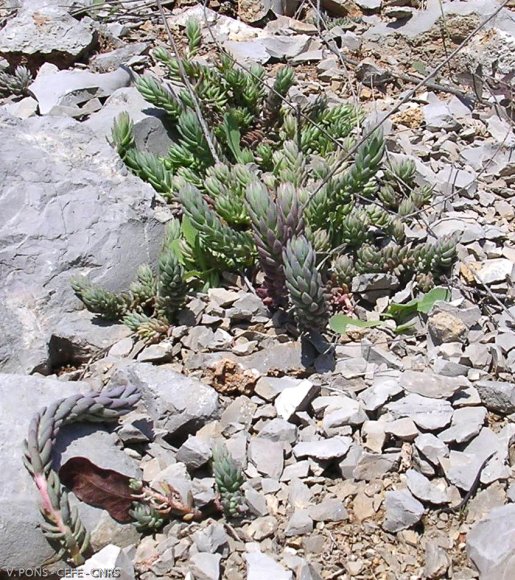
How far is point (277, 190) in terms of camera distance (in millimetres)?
3432

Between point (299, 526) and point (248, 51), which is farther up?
point (248, 51)

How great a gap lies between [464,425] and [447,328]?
486 millimetres

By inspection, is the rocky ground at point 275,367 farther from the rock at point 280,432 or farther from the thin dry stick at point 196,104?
the thin dry stick at point 196,104

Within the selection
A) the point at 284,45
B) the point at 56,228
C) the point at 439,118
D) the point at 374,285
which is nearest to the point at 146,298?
the point at 56,228

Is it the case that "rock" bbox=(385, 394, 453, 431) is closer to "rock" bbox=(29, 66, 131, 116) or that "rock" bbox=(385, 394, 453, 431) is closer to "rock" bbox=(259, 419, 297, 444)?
"rock" bbox=(259, 419, 297, 444)

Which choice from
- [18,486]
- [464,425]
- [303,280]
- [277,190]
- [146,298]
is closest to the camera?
[18,486]

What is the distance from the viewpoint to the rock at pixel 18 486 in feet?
8.20

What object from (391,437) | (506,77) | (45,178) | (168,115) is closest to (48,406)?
(391,437)

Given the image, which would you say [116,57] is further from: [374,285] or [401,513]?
[401,513]

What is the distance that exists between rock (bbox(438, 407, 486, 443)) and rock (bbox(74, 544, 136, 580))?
3.54 feet

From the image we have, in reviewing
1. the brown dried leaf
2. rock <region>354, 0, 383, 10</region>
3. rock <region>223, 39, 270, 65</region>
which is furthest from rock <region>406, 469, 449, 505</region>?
rock <region>354, 0, 383, 10</region>

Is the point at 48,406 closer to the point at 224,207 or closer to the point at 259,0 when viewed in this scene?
the point at 224,207

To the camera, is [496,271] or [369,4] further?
[369,4]

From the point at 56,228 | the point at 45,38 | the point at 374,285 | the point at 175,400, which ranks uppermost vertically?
the point at 45,38
